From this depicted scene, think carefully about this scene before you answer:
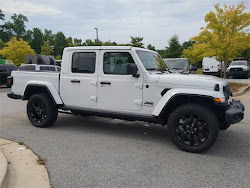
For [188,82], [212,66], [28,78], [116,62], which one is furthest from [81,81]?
[212,66]

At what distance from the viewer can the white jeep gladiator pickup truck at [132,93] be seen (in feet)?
13.5

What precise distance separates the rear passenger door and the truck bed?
0.25m

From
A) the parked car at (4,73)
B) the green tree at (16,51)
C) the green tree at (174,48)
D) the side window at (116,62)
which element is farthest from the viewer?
the green tree at (174,48)

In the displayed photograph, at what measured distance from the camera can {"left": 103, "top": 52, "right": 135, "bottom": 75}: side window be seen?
4.86 meters

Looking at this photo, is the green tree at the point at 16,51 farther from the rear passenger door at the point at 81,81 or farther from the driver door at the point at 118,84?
the driver door at the point at 118,84

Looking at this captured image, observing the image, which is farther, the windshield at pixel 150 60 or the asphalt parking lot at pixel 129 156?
the windshield at pixel 150 60

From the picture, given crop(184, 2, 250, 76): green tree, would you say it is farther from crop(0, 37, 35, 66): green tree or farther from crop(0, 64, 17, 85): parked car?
crop(0, 37, 35, 66): green tree

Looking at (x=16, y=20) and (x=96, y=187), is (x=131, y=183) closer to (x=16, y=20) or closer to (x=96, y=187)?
(x=96, y=187)

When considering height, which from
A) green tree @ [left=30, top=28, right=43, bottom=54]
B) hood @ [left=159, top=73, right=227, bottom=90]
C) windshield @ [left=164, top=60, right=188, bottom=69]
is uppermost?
green tree @ [left=30, top=28, right=43, bottom=54]

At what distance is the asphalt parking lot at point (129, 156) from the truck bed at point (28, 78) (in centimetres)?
98

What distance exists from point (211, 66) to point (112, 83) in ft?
63.7

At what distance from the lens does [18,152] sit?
4.14 m

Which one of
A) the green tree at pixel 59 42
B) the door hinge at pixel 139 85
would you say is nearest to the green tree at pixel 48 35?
the green tree at pixel 59 42

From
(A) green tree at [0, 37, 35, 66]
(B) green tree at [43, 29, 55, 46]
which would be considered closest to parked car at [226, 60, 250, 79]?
(A) green tree at [0, 37, 35, 66]
